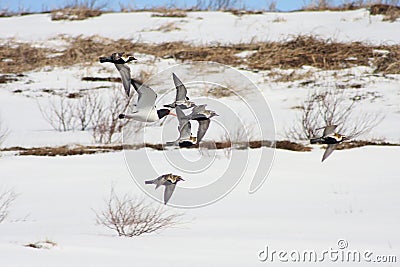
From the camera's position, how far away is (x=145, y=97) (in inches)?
186

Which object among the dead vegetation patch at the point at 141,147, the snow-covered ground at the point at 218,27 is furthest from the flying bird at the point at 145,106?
the snow-covered ground at the point at 218,27

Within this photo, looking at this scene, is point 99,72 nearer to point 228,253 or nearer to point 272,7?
point 272,7

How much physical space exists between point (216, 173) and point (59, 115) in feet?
18.0

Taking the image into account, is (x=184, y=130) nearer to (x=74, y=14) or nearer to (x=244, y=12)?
(x=244, y=12)

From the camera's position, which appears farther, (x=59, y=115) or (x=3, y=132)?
(x=59, y=115)

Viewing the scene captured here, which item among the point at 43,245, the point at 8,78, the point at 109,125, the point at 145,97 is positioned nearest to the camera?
the point at 145,97

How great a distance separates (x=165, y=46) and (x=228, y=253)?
15.4 m

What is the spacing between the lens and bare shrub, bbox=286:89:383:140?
1402cm

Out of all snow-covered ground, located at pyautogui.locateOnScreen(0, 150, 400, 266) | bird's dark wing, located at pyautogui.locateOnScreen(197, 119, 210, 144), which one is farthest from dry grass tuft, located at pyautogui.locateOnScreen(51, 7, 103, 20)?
bird's dark wing, located at pyautogui.locateOnScreen(197, 119, 210, 144)

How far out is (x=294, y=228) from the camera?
807 centimetres

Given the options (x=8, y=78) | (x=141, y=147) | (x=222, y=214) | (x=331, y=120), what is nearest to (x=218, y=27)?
(x=8, y=78)

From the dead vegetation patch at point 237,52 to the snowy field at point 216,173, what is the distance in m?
0.47

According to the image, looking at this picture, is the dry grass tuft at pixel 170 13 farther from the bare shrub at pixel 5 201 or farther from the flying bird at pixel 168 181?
the flying bird at pixel 168 181

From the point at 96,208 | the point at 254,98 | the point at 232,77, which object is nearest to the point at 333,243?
the point at 96,208
